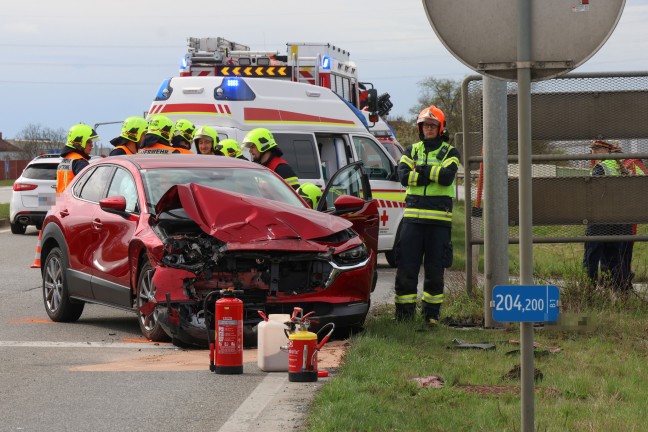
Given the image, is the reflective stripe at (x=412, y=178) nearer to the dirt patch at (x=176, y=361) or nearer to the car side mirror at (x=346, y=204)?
the car side mirror at (x=346, y=204)

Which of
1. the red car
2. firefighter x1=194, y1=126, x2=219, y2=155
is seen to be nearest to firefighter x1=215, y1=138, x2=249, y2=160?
firefighter x1=194, y1=126, x2=219, y2=155

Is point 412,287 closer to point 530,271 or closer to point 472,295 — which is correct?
point 472,295

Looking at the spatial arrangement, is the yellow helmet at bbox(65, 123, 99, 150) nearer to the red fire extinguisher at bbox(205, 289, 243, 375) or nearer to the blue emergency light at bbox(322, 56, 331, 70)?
the red fire extinguisher at bbox(205, 289, 243, 375)

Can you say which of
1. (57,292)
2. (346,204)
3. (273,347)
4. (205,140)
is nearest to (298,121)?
(205,140)

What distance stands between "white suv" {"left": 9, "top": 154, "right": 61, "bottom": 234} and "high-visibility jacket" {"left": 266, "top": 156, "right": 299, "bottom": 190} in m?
12.2

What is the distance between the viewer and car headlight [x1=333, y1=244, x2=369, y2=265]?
390 inches

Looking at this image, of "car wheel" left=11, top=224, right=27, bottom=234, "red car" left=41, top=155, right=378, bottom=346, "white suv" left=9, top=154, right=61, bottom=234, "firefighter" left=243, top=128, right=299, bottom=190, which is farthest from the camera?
"car wheel" left=11, top=224, right=27, bottom=234

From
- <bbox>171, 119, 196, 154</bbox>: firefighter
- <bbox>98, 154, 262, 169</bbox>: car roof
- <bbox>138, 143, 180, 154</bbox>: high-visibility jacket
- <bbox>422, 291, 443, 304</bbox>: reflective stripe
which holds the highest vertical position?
<bbox>171, 119, 196, 154</bbox>: firefighter

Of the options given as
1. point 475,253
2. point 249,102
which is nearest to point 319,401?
point 475,253

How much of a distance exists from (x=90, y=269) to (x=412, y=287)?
2.84 meters

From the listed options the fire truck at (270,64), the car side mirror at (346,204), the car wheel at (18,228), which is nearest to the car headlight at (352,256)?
the car side mirror at (346,204)

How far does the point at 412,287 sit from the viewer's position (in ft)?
36.4

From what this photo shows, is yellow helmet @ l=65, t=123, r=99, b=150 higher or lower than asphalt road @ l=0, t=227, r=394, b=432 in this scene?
higher

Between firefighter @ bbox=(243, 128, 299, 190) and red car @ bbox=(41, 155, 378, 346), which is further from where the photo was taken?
firefighter @ bbox=(243, 128, 299, 190)
